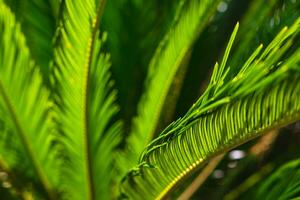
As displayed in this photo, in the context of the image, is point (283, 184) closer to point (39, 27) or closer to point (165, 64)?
point (165, 64)

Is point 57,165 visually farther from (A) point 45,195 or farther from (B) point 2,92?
(B) point 2,92

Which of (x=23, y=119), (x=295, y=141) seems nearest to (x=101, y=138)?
(x=23, y=119)

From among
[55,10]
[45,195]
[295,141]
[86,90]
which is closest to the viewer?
[86,90]

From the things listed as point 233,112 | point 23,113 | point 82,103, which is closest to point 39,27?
point 23,113

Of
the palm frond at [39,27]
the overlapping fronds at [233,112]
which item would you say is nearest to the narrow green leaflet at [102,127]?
the overlapping fronds at [233,112]

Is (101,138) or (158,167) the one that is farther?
(101,138)

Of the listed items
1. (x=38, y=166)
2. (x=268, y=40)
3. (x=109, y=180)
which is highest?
(x=268, y=40)
